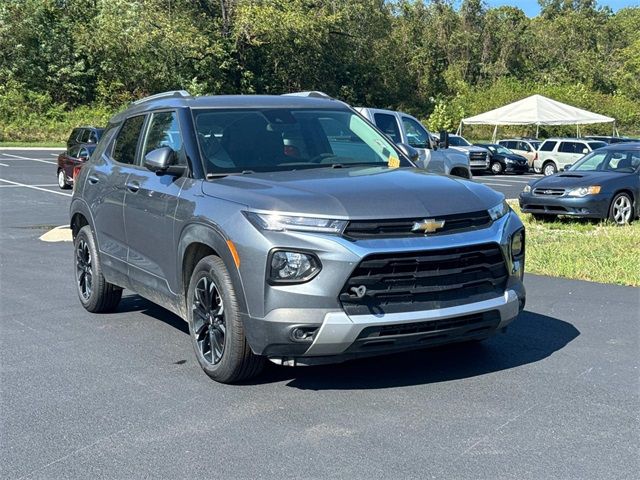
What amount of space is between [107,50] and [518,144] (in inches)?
1032

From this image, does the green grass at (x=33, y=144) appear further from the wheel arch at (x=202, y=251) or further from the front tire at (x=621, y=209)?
the wheel arch at (x=202, y=251)

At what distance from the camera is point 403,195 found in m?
5.02

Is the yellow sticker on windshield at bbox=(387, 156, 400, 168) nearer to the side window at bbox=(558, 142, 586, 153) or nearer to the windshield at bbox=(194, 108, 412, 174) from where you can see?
the windshield at bbox=(194, 108, 412, 174)

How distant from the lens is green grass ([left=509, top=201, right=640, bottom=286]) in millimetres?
9125

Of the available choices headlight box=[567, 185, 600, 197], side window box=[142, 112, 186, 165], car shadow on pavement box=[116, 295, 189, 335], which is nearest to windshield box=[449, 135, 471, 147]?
headlight box=[567, 185, 600, 197]

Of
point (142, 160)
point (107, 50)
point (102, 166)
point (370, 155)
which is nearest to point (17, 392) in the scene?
point (142, 160)

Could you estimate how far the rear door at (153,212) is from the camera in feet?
19.4

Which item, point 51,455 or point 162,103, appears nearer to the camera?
point 51,455

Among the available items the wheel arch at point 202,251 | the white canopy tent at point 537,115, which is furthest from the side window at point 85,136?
the white canopy tent at point 537,115

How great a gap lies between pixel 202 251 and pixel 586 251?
260 inches

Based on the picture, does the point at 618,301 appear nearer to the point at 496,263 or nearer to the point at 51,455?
the point at 496,263

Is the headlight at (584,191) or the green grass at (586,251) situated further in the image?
the headlight at (584,191)

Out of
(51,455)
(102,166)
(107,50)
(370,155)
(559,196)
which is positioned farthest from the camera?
(107,50)

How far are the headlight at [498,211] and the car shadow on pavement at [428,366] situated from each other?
42.9 inches
